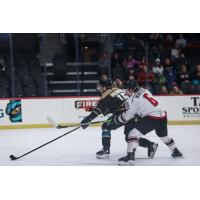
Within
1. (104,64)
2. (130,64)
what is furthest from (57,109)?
(130,64)

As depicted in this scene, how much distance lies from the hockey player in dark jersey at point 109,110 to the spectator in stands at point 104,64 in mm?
949

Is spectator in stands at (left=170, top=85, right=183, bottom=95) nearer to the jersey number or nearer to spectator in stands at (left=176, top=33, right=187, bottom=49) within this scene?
spectator in stands at (left=176, top=33, right=187, bottom=49)

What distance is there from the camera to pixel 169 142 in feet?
17.5

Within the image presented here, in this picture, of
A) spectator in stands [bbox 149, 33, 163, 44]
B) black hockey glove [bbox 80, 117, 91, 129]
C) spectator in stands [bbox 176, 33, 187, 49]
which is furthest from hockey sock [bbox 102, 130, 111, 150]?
spectator in stands [bbox 176, 33, 187, 49]

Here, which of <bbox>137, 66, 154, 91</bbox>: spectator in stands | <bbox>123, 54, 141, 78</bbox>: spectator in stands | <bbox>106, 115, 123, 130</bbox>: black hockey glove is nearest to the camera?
<bbox>106, 115, 123, 130</bbox>: black hockey glove

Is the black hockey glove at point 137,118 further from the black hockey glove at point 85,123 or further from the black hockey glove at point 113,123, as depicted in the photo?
the black hockey glove at point 85,123

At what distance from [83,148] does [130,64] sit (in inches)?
55.2

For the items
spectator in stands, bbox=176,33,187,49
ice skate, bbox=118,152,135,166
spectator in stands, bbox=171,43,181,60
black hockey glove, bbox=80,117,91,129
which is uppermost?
spectator in stands, bbox=176,33,187,49

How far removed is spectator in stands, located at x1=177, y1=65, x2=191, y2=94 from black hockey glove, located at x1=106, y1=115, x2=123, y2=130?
64.9 inches

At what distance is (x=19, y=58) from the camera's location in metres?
6.92

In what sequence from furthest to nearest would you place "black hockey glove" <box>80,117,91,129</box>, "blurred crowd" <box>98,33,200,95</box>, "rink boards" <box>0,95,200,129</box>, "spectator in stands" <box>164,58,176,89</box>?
"rink boards" <box>0,95,200,129</box> < "spectator in stands" <box>164,58,176,89</box> < "blurred crowd" <box>98,33,200,95</box> < "black hockey glove" <box>80,117,91,129</box>

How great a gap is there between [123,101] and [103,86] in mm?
404

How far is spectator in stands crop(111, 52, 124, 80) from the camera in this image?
621 centimetres
